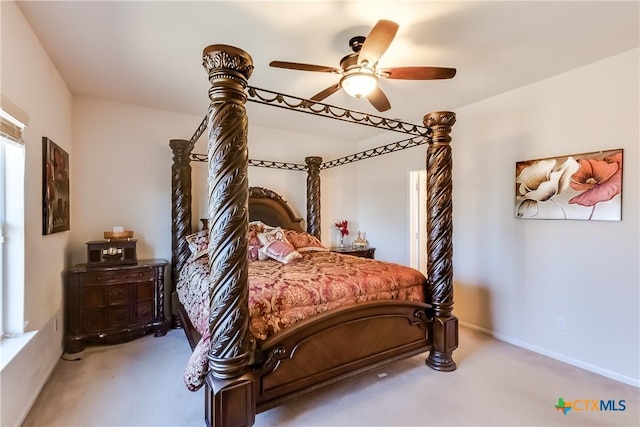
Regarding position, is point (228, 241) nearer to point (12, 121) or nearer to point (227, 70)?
point (227, 70)

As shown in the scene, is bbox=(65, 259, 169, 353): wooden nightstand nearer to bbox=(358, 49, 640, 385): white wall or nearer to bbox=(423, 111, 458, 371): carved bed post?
bbox=(423, 111, 458, 371): carved bed post

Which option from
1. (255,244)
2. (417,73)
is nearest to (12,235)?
(255,244)

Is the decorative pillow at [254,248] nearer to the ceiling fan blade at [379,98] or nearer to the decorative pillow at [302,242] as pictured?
the decorative pillow at [302,242]

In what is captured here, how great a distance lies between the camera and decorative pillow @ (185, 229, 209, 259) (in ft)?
10.6

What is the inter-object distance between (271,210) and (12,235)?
2722 millimetres

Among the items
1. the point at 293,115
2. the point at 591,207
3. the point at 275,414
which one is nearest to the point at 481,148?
the point at 591,207

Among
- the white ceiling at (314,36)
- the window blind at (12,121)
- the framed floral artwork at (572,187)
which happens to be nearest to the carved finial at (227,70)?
the white ceiling at (314,36)

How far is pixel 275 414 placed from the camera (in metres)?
2.05

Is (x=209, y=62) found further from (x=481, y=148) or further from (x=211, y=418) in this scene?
(x=481, y=148)

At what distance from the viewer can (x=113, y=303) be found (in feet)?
10.1

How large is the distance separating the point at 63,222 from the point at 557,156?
15.6ft

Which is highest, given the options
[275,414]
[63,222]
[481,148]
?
[481,148]

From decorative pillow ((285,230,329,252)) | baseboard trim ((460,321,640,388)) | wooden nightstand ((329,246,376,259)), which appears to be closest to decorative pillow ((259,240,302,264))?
decorative pillow ((285,230,329,252))

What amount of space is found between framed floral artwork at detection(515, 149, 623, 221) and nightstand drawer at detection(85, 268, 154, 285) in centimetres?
405
